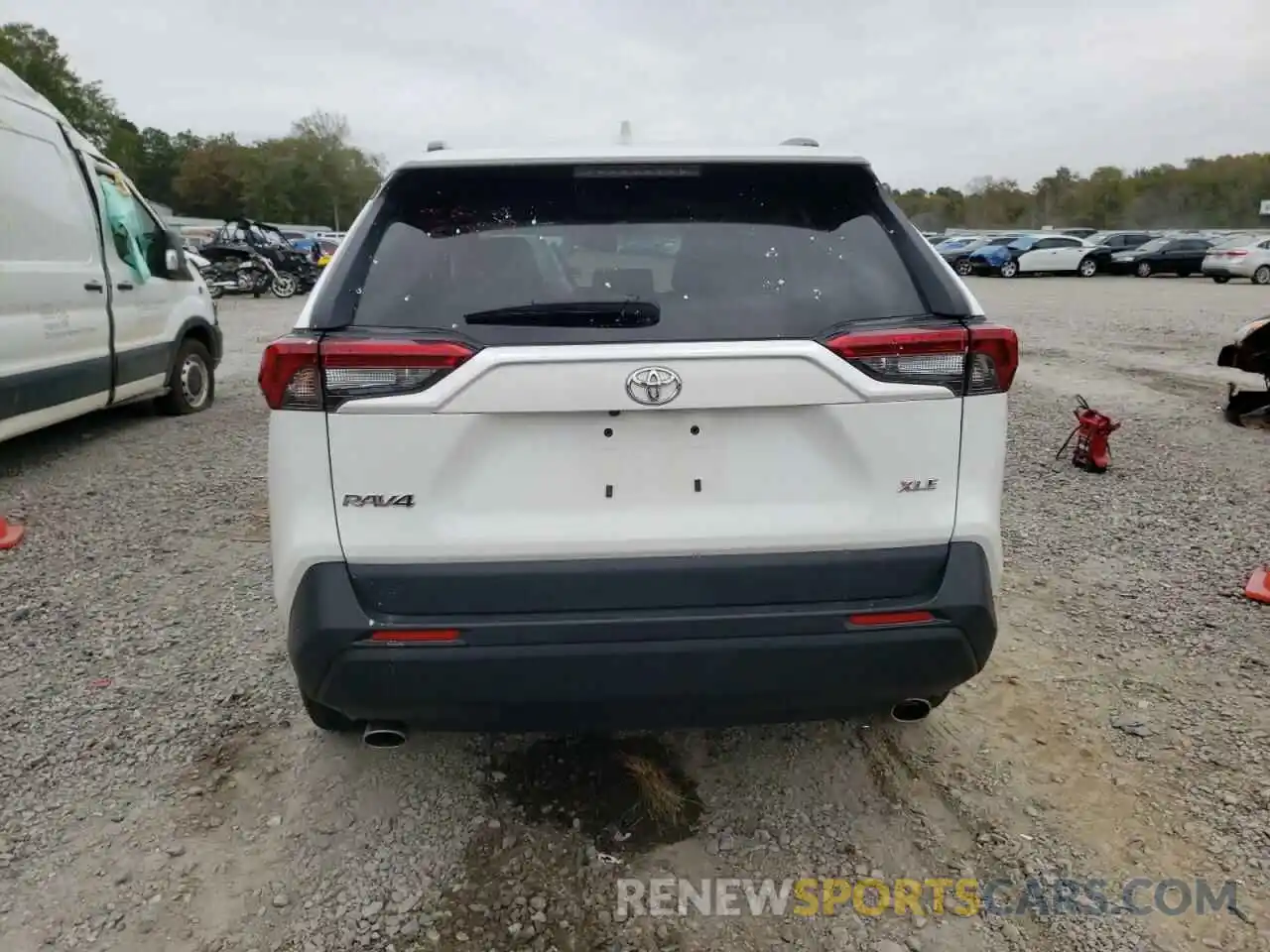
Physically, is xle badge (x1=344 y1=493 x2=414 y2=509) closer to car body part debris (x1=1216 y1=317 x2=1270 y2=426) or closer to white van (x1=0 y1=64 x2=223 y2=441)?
white van (x1=0 y1=64 x2=223 y2=441)

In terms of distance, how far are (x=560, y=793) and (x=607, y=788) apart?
0.14 meters

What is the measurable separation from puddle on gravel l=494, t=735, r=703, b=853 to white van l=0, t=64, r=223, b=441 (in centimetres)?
458

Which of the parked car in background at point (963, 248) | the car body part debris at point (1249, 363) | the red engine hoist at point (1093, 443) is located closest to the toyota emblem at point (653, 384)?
the red engine hoist at point (1093, 443)

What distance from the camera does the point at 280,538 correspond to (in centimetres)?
212

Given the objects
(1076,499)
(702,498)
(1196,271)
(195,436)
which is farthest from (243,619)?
(1196,271)

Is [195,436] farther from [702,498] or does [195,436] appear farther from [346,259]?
[702,498]

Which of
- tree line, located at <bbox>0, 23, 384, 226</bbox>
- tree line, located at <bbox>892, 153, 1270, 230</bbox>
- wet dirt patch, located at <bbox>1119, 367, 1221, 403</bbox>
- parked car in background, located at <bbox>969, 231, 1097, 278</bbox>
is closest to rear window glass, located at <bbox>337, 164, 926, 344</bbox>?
wet dirt patch, located at <bbox>1119, 367, 1221, 403</bbox>

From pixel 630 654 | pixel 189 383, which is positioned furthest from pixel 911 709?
pixel 189 383

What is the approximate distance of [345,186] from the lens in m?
89.6

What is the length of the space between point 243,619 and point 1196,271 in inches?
1435

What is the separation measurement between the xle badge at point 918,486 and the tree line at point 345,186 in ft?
239

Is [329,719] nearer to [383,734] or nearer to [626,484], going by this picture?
→ [383,734]

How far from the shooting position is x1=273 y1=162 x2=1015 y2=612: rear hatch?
197cm

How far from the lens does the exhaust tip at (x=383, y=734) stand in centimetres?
225
